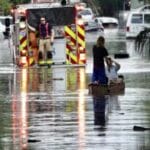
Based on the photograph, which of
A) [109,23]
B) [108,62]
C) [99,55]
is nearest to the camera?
[108,62]

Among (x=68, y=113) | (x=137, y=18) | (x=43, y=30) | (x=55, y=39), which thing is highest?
(x=43, y=30)

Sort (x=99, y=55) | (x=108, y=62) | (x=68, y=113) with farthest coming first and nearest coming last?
(x=99, y=55)
(x=108, y=62)
(x=68, y=113)

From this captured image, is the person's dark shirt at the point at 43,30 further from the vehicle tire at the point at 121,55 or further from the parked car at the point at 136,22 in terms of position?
the parked car at the point at 136,22

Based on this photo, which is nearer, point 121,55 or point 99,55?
point 99,55

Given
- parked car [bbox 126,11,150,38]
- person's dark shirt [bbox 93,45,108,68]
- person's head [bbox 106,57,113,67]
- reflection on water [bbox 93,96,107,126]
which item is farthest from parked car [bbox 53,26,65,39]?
parked car [bbox 126,11,150,38]

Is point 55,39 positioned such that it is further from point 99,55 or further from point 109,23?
point 109,23

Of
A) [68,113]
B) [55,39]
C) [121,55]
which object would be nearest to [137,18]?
[121,55]

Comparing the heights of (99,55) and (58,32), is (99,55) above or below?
above

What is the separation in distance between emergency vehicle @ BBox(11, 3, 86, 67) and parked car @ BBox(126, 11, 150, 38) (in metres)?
25.1

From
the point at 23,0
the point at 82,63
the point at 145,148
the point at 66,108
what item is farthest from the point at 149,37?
the point at 23,0

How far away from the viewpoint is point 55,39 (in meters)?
34.8

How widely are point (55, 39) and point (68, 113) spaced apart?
1623 centimetres

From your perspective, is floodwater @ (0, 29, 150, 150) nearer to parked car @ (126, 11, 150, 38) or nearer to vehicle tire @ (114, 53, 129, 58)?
vehicle tire @ (114, 53, 129, 58)

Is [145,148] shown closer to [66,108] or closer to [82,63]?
[66,108]
